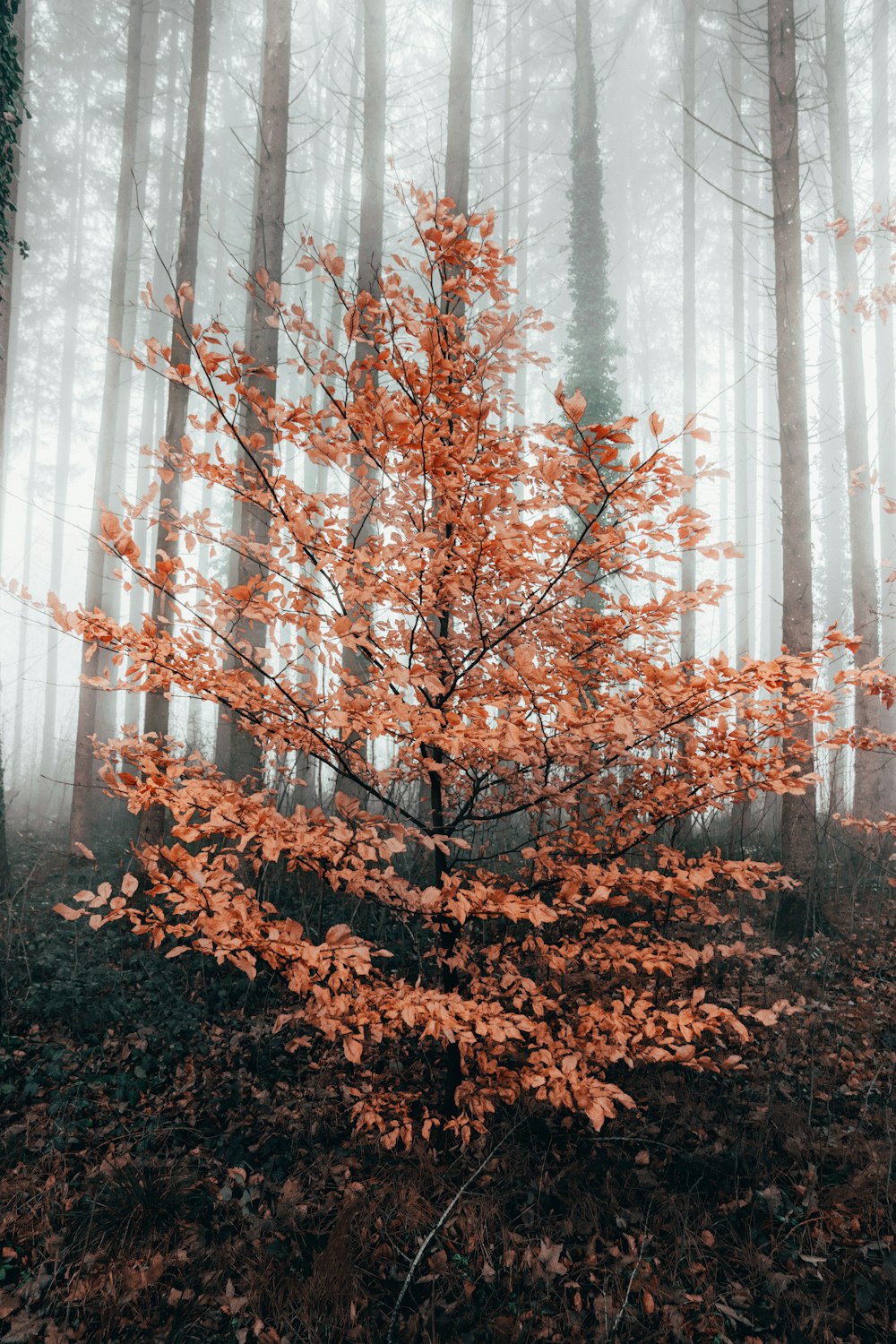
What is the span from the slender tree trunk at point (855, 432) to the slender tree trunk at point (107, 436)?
7.99 metres

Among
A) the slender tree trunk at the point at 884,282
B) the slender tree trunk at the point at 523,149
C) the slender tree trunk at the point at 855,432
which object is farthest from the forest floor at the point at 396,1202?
the slender tree trunk at the point at 523,149

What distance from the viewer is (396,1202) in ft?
9.04

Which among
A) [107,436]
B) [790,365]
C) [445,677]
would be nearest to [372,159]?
[107,436]

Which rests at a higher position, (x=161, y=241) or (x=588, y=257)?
(x=161, y=241)

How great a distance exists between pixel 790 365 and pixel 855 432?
4.17m

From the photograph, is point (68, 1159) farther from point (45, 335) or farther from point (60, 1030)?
point (45, 335)

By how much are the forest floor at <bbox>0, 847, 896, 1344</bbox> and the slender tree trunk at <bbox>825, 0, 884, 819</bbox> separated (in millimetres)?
4542

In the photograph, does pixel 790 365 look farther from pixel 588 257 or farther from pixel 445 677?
pixel 588 257

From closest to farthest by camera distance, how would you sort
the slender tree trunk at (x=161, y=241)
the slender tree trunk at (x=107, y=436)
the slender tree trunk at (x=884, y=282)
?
the slender tree trunk at (x=107, y=436) → the slender tree trunk at (x=161, y=241) → the slender tree trunk at (x=884, y=282)

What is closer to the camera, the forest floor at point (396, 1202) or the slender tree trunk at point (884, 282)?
the forest floor at point (396, 1202)

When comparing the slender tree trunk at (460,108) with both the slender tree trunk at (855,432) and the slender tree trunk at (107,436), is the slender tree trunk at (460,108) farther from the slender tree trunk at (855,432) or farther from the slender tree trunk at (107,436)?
the slender tree trunk at (855,432)

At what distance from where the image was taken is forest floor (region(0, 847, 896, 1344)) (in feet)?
7.77

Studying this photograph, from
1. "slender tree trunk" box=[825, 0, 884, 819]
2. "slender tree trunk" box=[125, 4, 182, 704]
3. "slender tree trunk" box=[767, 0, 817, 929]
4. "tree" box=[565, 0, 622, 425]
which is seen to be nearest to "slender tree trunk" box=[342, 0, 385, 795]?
"slender tree trunk" box=[767, 0, 817, 929]

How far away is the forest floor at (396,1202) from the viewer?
2.37 meters
